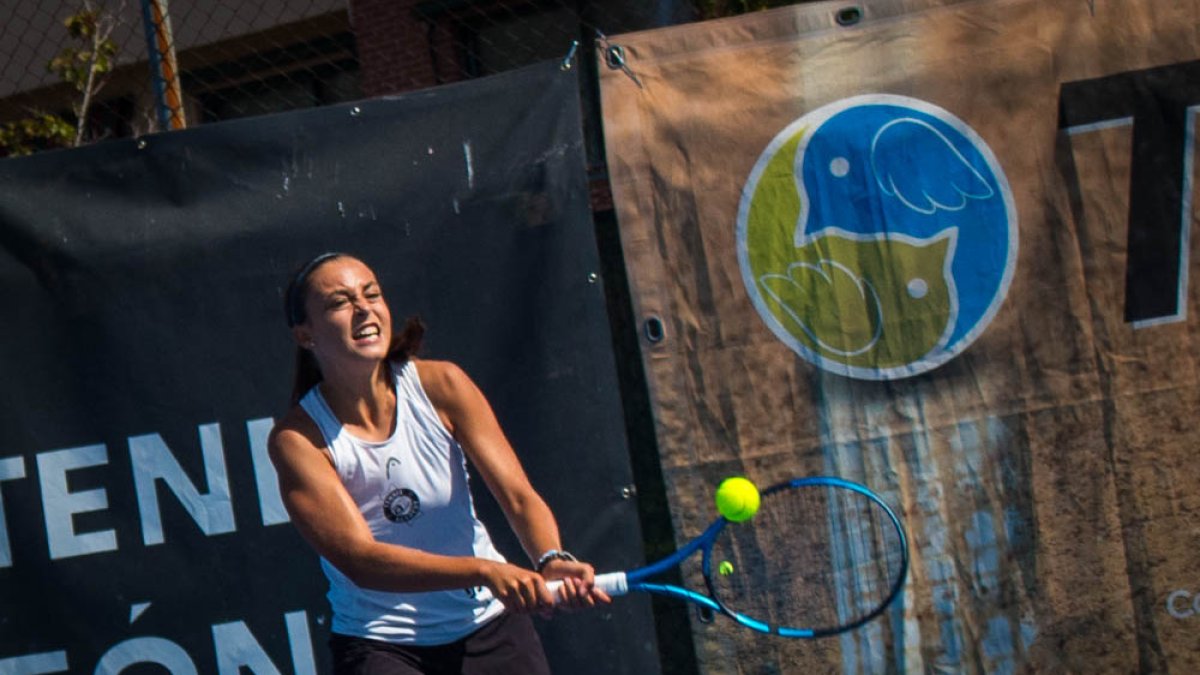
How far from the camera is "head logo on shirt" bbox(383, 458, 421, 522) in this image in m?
3.55

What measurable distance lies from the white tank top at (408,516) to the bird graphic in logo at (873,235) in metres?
1.22

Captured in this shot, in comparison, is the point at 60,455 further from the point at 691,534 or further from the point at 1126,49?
the point at 1126,49

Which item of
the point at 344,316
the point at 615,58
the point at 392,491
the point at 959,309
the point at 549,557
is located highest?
the point at 615,58

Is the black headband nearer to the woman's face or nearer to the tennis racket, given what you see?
the woman's face

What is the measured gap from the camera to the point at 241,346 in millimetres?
4621

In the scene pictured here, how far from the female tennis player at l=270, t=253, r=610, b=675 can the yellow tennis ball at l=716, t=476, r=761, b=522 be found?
1.14ft

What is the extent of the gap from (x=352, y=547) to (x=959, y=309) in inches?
74.6

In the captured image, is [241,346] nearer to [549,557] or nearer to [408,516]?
[408,516]

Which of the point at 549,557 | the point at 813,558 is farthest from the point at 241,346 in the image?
the point at 813,558

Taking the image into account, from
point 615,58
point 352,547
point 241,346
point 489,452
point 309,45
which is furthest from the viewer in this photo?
point 309,45

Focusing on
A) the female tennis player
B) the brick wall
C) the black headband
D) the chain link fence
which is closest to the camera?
the female tennis player

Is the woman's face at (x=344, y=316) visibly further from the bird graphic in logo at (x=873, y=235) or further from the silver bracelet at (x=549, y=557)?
the bird graphic in logo at (x=873, y=235)

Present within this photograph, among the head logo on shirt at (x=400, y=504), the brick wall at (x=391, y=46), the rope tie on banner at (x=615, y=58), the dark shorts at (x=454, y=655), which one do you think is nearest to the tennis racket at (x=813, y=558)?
the dark shorts at (x=454, y=655)

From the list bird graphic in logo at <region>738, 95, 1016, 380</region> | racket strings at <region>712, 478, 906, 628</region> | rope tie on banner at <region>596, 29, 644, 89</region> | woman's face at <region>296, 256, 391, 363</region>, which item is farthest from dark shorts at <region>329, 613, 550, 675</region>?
rope tie on banner at <region>596, 29, 644, 89</region>
